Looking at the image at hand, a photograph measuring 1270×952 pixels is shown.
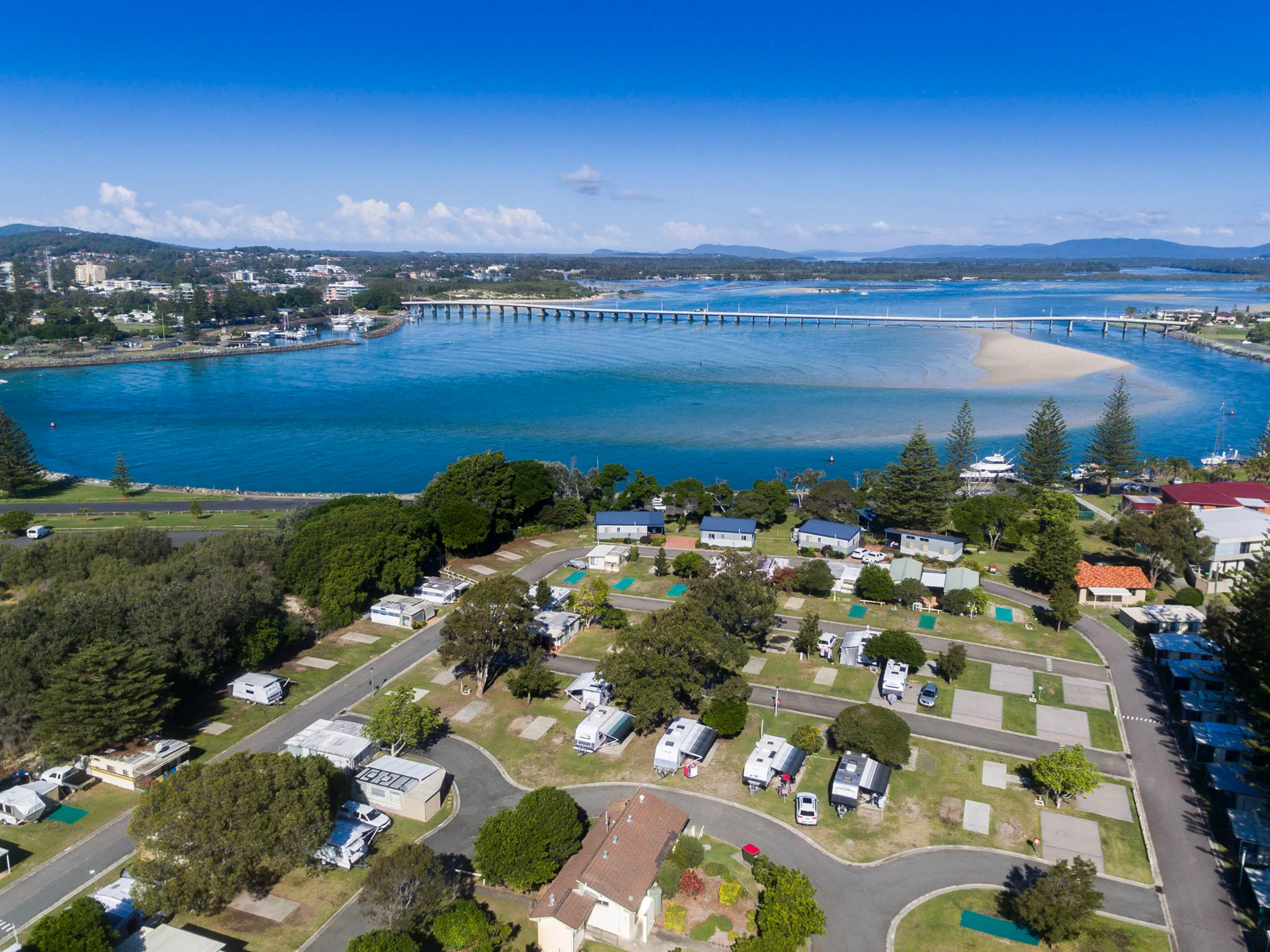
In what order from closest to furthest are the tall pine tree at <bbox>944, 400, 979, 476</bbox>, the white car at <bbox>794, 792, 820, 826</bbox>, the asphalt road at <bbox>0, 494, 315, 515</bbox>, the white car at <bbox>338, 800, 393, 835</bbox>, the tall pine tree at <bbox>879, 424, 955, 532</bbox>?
the white car at <bbox>338, 800, 393, 835</bbox> < the white car at <bbox>794, 792, 820, 826</bbox> < the tall pine tree at <bbox>879, 424, 955, 532</bbox> < the asphalt road at <bbox>0, 494, 315, 515</bbox> < the tall pine tree at <bbox>944, 400, 979, 476</bbox>

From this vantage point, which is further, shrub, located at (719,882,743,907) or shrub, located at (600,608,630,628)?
shrub, located at (600,608,630,628)

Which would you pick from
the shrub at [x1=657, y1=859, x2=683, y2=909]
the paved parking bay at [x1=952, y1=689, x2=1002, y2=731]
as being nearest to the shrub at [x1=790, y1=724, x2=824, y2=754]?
the paved parking bay at [x1=952, y1=689, x2=1002, y2=731]

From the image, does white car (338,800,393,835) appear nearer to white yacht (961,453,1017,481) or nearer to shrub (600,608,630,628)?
shrub (600,608,630,628)

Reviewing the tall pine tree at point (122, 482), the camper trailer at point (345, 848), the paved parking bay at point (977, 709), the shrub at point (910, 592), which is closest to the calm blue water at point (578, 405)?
the tall pine tree at point (122, 482)

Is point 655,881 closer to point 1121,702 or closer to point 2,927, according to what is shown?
point 2,927

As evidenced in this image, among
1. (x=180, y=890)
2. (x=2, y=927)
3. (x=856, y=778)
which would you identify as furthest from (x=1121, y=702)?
(x=2, y=927)

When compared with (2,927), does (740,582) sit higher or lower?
higher

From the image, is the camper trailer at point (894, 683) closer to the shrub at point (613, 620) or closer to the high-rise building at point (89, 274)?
the shrub at point (613, 620)
